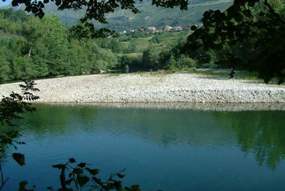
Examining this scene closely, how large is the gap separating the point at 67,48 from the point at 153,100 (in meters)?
40.8

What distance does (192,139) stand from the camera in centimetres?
2961

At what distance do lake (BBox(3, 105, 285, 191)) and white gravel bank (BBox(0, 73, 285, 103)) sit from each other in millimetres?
4906

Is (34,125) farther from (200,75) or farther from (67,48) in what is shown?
(67,48)

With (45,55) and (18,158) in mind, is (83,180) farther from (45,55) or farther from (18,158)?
(45,55)

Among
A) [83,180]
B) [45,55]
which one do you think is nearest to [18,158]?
[83,180]

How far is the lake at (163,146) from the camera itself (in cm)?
2078

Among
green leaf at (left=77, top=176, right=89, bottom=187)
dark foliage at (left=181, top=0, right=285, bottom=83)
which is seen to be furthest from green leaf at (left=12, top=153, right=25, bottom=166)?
dark foliage at (left=181, top=0, right=285, bottom=83)

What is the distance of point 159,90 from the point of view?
47875mm

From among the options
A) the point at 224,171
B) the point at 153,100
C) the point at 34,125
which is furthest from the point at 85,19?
the point at 153,100

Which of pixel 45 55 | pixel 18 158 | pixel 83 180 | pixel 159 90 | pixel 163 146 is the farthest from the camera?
pixel 45 55

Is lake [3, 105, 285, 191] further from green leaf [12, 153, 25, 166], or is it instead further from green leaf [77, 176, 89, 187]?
green leaf [12, 153, 25, 166]

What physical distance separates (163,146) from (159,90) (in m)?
19.9

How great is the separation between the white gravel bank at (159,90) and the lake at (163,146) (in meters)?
4.91

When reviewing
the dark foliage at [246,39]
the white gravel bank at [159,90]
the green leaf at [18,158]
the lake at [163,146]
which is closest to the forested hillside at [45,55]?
the white gravel bank at [159,90]
